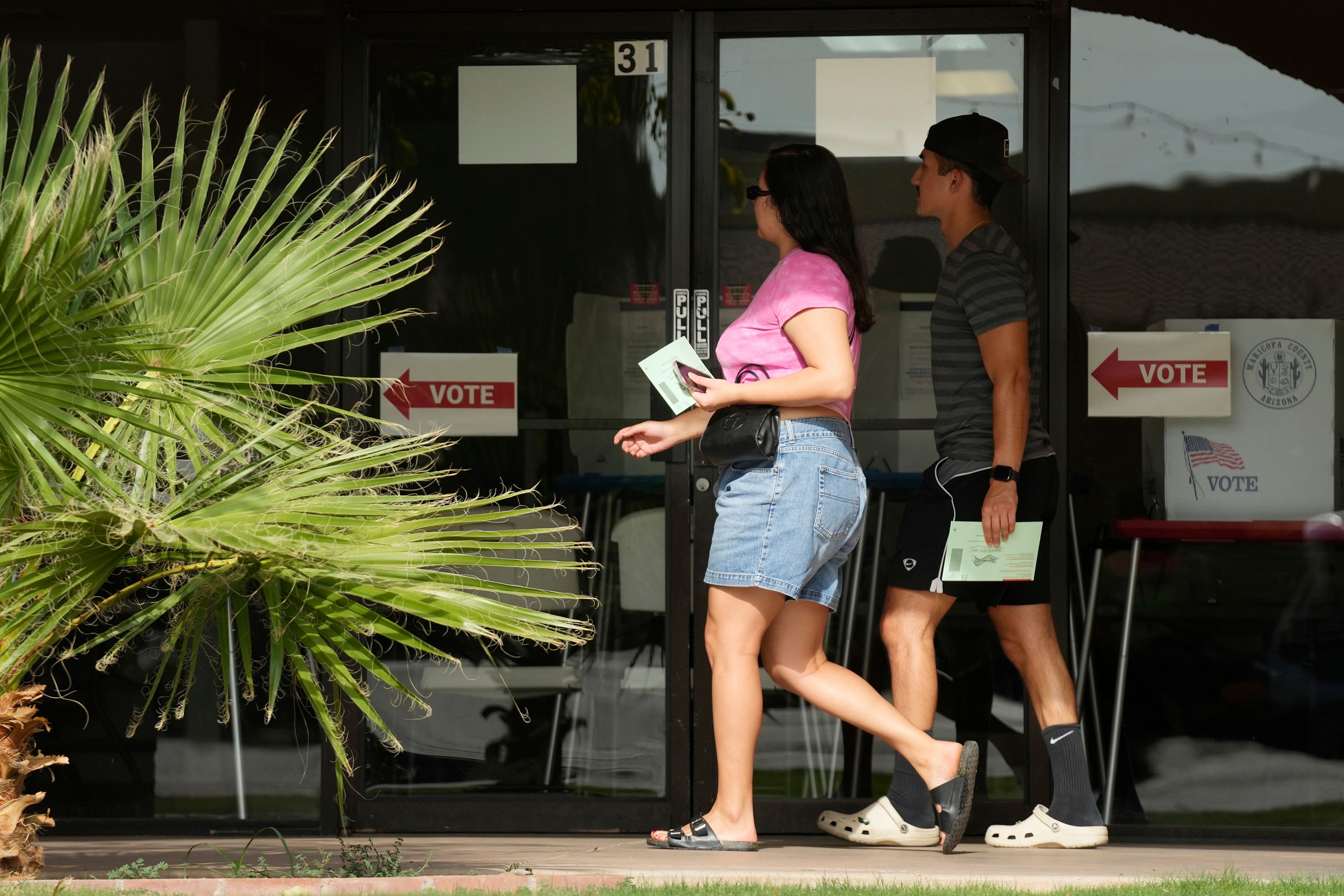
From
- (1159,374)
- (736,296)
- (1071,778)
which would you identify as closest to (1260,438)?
(1159,374)

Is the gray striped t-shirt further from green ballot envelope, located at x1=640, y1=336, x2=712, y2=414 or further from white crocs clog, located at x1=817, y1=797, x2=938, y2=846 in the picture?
white crocs clog, located at x1=817, y1=797, x2=938, y2=846

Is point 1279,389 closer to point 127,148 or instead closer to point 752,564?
point 752,564

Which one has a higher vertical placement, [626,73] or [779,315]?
[626,73]

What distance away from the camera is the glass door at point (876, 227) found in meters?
4.64

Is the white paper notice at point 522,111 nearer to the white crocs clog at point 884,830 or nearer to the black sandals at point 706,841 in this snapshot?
the black sandals at point 706,841

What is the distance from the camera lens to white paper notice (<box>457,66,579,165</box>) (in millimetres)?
4703

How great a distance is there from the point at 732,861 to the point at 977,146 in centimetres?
213

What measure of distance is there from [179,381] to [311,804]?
6.48 ft

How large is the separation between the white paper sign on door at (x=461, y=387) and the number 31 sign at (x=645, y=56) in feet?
3.17

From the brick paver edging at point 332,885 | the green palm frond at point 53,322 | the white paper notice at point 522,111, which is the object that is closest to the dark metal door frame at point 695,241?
the white paper notice at point 522,111

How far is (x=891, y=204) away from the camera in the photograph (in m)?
4.68

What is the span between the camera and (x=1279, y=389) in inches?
187

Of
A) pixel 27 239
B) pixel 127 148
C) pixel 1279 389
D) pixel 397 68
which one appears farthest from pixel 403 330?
pixel 1279 389

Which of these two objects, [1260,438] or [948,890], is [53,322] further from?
[1260,438]
